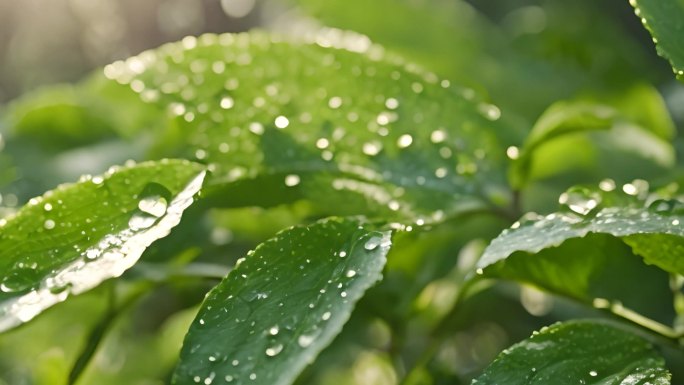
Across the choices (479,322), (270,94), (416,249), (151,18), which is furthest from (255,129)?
(151,18)

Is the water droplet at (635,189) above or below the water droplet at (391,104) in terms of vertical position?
below

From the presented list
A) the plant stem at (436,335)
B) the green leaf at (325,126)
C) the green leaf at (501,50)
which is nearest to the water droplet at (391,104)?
the green leaf at (325,126)

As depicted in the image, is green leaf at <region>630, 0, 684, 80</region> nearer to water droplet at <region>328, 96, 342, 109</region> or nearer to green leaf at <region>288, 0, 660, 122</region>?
water droplet at <region>328, 96, 342, 109</region>

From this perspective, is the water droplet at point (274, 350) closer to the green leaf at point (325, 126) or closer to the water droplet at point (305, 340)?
the water droplet at point (305, 340)

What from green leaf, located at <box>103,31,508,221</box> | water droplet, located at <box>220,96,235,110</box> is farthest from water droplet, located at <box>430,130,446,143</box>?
water droplet, located at <box>220,96,235,110</box>

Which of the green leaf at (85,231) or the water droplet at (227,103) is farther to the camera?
the water droplet at (227,103)

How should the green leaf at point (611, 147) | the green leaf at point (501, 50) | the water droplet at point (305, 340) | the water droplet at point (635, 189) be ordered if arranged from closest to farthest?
the water droplet at point (305, 340)
the water droplet at point (635, 189)
the green leaf at point (611, 147)
the green leaf at point (501, 50)

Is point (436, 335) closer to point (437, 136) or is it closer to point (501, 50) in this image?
point (437, 136)
